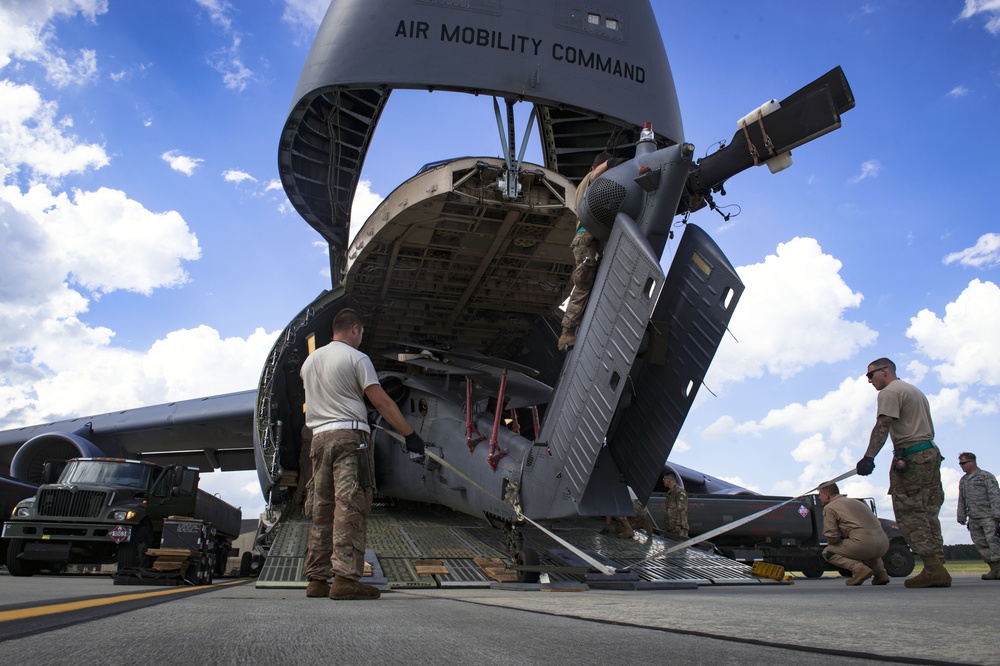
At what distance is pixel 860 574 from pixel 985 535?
6.74 ft

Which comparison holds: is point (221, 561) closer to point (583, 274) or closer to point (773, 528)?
point (583, 274)

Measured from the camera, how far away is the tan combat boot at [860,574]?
261 inches

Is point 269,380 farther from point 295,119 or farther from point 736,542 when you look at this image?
point 736,542

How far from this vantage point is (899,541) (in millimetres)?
15711

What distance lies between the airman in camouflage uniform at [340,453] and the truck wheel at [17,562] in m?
7.86

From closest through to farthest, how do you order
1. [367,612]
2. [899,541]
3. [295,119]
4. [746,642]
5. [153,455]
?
[746,642], [367,612], [295,119], [899,541], [153,455]

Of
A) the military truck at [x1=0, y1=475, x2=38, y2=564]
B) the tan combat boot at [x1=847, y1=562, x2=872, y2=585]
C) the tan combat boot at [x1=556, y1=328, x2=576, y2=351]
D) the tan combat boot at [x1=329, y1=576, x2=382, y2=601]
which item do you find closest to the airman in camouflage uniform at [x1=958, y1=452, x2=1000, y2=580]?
the tan combat boot at [x1=847, y1=562, x2=872, y2=585]

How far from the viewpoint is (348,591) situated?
435 cm

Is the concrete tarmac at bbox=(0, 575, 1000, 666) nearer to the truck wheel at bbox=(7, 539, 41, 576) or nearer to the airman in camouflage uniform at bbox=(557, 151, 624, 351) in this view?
the airman in camouflage uniform at bbox=(557, 151, 624, 351)

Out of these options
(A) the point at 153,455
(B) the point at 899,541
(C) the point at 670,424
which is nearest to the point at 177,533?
(C) the point at 670,424

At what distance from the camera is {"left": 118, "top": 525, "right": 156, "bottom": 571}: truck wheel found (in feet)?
32.6

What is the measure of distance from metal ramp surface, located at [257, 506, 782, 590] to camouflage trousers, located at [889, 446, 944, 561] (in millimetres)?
1922

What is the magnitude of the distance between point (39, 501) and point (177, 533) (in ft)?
10.2

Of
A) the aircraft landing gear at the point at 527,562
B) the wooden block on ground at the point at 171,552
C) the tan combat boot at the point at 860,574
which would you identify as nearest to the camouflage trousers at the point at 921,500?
the tan combat boot at the point at 860,574
